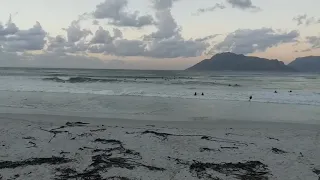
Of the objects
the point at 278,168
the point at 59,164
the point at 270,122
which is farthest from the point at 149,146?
the point at 270,122

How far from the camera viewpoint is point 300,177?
6.72m

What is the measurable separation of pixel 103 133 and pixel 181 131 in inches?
108

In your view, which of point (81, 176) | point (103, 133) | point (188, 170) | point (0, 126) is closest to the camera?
point (81, 176)

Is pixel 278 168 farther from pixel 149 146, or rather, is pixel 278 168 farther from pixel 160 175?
pixel 149 146

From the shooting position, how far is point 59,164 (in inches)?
280

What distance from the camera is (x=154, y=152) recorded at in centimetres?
822

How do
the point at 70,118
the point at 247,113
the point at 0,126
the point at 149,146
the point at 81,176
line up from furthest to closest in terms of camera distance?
1. the point at 247,113
2. the point at 70,118
3. the point at 0,126
4. the point at 149,146
5. the point at 81,176

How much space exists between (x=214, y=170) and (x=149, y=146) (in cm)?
232

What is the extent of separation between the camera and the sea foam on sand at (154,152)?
6.75 metres

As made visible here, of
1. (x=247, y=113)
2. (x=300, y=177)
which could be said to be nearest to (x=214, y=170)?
(x=300, y=177)

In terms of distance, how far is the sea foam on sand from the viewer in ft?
22.2

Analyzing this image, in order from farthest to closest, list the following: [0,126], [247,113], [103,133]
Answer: [247,113] < [0,126] < [103,133]

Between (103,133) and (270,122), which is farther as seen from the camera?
(270,122)

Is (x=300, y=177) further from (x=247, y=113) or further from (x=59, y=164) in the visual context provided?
(x=247, y=113)
